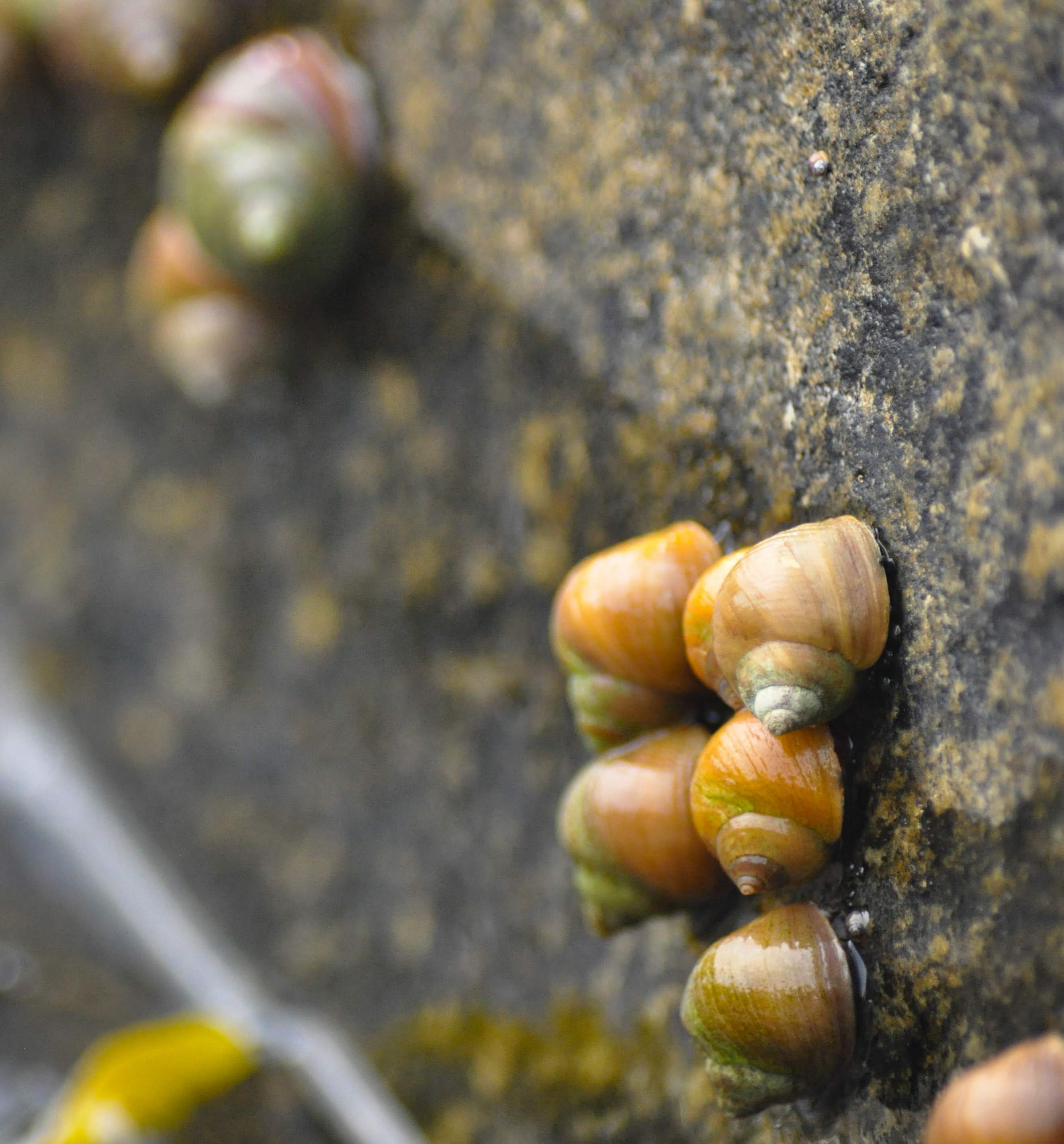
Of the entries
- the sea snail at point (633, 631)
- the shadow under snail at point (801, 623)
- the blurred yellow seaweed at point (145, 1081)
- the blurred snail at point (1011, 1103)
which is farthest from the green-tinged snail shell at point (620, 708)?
the blurred yellow seaweed at point (145, 1081)

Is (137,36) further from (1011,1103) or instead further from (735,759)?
(1011,1103)

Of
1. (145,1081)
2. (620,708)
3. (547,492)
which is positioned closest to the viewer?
(620,708)

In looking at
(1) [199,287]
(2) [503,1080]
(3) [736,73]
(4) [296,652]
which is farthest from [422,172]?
(2) [503,1080]

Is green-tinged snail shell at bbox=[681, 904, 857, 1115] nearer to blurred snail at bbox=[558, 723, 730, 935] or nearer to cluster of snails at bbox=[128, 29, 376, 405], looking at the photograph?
blurred snail at bbox=[558, 723, 730, 935]

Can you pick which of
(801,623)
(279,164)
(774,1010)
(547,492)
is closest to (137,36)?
(279,164)

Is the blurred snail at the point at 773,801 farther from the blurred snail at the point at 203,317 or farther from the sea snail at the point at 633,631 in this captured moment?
the blurred snail at the point at 203,317

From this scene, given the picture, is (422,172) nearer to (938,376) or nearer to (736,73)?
(736,73)
